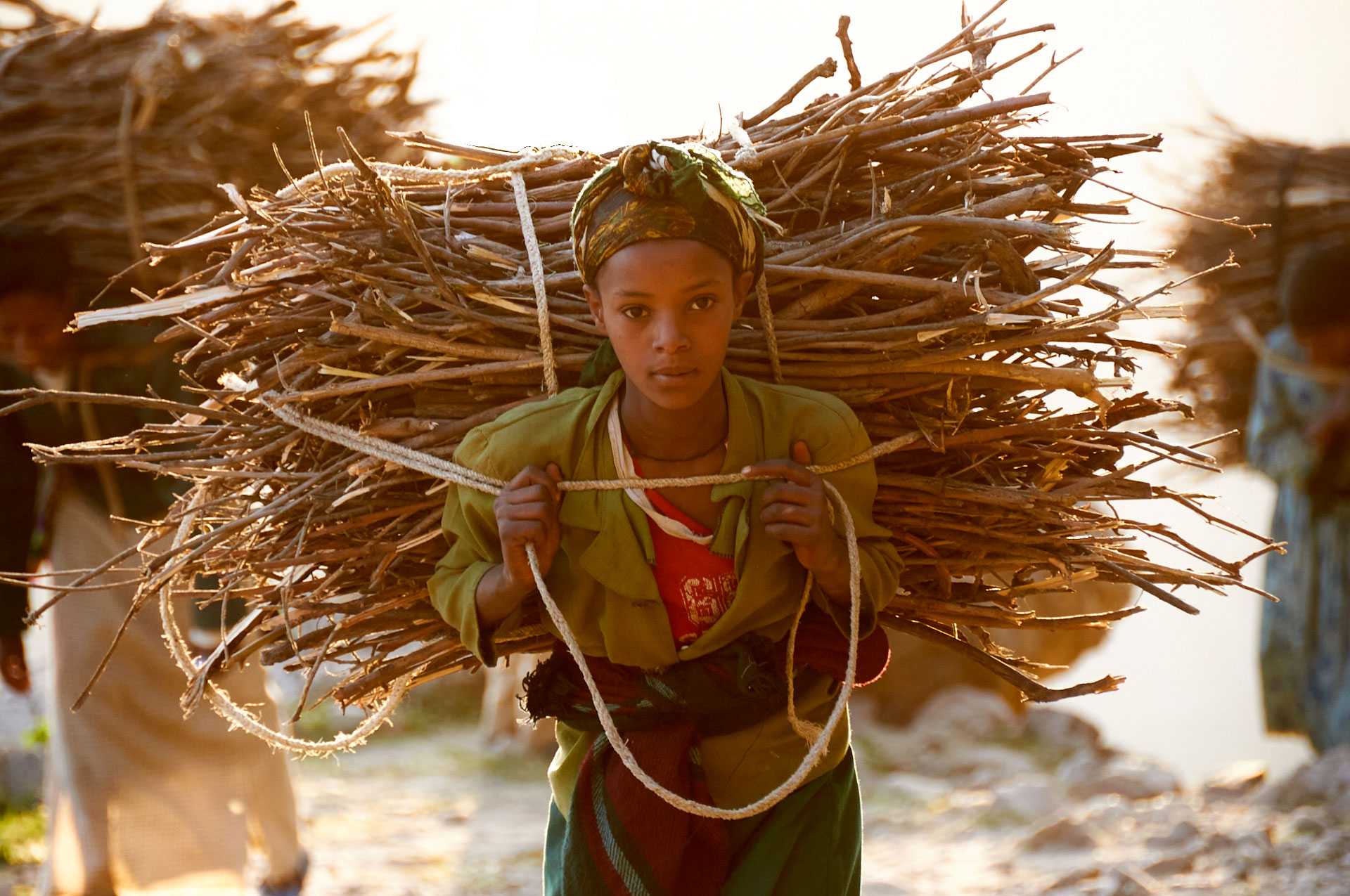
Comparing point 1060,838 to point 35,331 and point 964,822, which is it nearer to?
point 964,822

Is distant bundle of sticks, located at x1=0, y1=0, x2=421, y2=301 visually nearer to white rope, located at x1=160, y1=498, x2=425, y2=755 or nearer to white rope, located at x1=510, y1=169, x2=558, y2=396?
white rope, located at x1=160, y1=498, x2=425, y2=755

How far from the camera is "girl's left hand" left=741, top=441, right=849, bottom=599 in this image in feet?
5.64

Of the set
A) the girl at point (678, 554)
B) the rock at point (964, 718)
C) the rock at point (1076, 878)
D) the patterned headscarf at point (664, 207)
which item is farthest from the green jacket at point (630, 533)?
the rock at point (964, 718)

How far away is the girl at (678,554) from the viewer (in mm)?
1729

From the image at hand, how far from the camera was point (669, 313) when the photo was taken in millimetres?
1705

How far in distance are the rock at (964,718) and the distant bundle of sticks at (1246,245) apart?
211 cm

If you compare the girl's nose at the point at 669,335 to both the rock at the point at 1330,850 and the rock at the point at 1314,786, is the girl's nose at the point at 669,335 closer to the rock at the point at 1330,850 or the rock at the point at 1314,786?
the rock at the point at 1330,850

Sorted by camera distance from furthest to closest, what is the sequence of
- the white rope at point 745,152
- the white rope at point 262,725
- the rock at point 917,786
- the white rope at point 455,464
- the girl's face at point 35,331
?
the rock at point 917,786
the girl's face at point 35,331
the white rope at point 262,725
the white rope at point 745,152
the white rope at point 455,464

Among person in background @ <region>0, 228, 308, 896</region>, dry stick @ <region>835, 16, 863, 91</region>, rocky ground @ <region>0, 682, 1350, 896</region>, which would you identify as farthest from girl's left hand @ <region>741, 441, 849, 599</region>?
person in background @ <region>0, 228, 308, 896</region>

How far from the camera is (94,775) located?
4039 millimetres

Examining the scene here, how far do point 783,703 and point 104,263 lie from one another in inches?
137

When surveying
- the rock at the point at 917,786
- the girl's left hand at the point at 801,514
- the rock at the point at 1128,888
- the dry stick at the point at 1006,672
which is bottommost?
the rock at the point at 917,786

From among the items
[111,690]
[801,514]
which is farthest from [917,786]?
[801,514]

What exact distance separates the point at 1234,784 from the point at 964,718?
6.37ft
